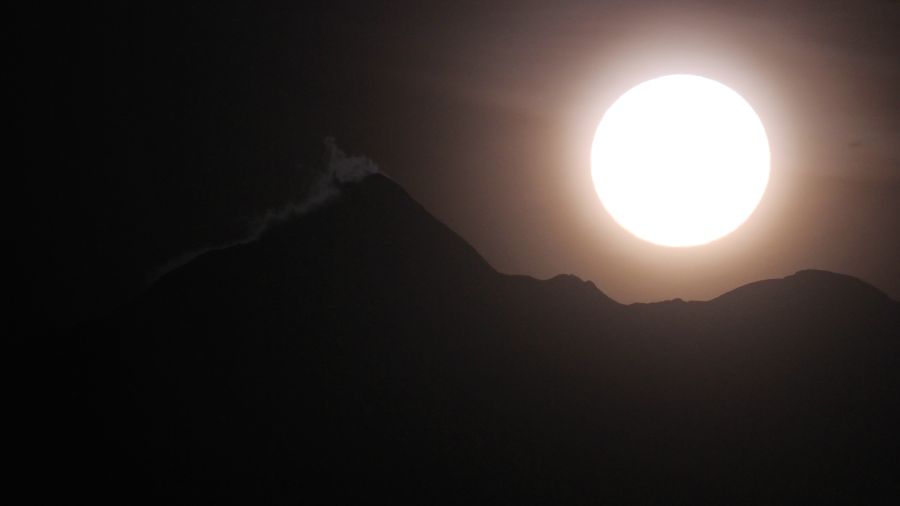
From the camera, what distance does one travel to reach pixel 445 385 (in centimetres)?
2569

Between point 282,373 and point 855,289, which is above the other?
point 855,289

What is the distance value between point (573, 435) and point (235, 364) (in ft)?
39.6

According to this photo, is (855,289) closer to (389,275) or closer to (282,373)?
(389,275)

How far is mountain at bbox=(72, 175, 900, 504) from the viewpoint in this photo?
75.2 ft

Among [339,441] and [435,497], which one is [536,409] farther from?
[339,441]

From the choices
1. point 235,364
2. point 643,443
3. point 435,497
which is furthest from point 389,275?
point 643,443

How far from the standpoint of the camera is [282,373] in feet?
81.8

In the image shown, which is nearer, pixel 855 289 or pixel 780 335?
pixel 780 335

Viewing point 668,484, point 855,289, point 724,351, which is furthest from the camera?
point 855,289

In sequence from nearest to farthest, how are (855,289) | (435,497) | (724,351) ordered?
(435,497) → (724,351) → (855,289)

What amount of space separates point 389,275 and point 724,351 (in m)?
13.7

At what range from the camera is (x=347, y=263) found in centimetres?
2891

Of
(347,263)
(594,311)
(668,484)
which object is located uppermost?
(594,311)

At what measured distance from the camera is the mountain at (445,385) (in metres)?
22.9
